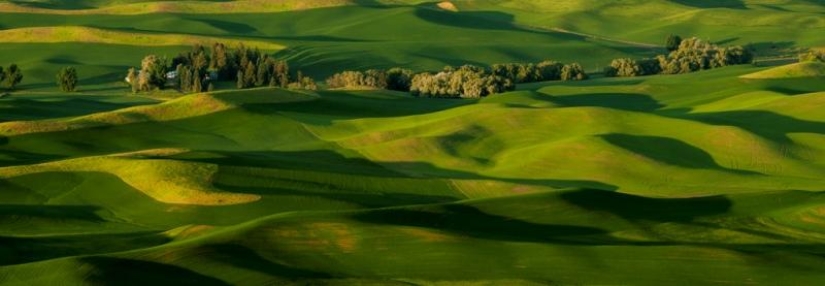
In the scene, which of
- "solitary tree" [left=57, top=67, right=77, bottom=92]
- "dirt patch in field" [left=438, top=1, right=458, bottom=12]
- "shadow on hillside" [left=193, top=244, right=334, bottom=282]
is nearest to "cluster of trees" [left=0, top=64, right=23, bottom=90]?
"solitary tree" [left=57, top=67, right=77, bottom=92]

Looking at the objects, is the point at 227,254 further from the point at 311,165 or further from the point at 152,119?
the point at 152,119

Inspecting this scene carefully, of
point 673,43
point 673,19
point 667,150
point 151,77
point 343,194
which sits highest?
point 343,194

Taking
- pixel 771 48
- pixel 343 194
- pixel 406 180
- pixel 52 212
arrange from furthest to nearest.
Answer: pixel 771 48 → pixel 406 180 → pixel 343 194 → pixel 52 212

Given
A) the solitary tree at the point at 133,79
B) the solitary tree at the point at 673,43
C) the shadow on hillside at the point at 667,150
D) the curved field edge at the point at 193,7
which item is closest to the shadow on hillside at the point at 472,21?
the curved field edge at the point at 193,7

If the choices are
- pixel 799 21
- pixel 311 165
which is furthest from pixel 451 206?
pixel 799 21

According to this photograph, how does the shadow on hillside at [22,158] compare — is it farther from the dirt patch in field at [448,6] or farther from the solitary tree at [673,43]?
the dirt patch in field at [448,6]

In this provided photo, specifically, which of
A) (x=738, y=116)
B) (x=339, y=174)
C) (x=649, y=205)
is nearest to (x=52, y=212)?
(x=339, y=174)

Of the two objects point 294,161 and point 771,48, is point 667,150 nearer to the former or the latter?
point 294,161
